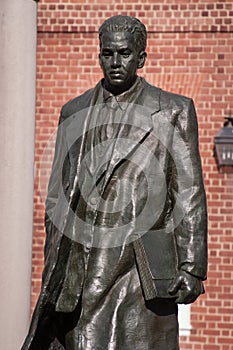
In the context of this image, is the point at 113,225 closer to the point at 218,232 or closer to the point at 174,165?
the point at 174,165

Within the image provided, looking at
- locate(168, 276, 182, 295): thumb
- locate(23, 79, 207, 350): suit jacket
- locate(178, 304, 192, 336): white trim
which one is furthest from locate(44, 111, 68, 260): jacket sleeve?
locate(178, 304, 192, 336): white trim

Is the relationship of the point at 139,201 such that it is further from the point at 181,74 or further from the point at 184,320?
the point at 181,74

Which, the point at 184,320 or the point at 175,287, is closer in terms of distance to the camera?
the point at 175,287

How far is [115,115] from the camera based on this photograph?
6.55 metres

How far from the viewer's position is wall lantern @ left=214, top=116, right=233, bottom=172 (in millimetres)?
12844

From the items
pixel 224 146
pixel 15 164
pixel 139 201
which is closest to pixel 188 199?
pixel 139 201

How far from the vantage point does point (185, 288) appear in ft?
20.5

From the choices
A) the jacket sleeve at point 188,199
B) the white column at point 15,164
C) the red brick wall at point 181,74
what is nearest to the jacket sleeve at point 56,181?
the jacket sleeve at point 188,199

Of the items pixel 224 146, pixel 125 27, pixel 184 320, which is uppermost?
pixel 125 27

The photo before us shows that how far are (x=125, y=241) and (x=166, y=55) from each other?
7.17 meters

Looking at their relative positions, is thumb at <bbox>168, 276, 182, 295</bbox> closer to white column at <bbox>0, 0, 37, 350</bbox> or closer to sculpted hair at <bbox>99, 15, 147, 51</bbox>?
sculpted hair at <bbox>99, 15, 147, 51</bbox>

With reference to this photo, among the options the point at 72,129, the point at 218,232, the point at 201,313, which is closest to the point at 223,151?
the point at 218,232

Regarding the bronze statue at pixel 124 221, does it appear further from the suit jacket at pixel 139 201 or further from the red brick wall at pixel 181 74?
the red brick wall at pixel 181 74

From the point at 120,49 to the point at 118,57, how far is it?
42mm
